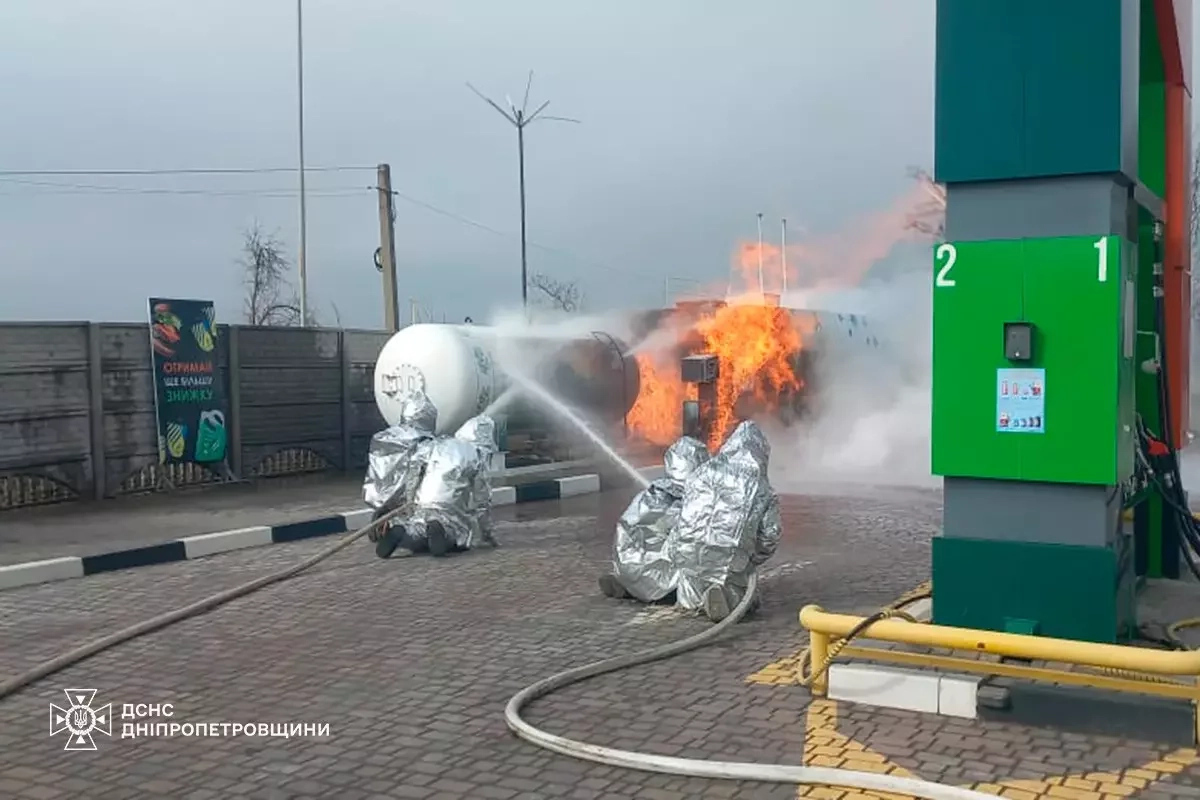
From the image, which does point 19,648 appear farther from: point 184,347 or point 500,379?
point 500,379

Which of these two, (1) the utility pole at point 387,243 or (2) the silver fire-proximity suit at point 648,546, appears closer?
(2) the silver fire-proximity suit at point 648,546

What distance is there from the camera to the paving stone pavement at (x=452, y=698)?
4.41 metres

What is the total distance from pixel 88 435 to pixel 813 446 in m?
11.5

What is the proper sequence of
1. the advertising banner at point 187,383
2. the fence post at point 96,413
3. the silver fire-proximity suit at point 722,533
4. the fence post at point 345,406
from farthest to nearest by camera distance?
1. the fence post at point 345,406
2. the advertising banner at point 187,383
3. the fence post at point 96,413
4. the silver fire-proximity suit at point 722,533

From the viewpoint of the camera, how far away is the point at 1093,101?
534 cm

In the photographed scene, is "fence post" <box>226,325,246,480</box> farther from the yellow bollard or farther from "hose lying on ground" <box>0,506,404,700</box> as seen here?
the yellow bollard

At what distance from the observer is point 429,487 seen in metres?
9.52

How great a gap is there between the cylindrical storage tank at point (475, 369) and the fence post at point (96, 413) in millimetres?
3256

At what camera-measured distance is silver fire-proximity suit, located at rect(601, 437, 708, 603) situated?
7445mm

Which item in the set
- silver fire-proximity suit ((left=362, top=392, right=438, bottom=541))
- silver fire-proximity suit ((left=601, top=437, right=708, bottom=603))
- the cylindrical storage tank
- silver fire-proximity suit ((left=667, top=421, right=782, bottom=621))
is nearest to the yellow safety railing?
silver fire-proximity suit ((left=667, top=421, right=782, bottom=621))

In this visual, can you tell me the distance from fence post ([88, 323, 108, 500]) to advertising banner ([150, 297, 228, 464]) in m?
0.71

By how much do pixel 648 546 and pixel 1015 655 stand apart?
312 centimetres

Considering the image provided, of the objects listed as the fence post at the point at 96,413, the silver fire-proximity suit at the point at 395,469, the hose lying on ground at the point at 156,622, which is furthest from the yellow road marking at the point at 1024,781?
the fence post at the point at 96,413

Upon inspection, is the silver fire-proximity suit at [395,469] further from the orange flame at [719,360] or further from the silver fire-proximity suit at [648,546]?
the orange flame at [719,360]
